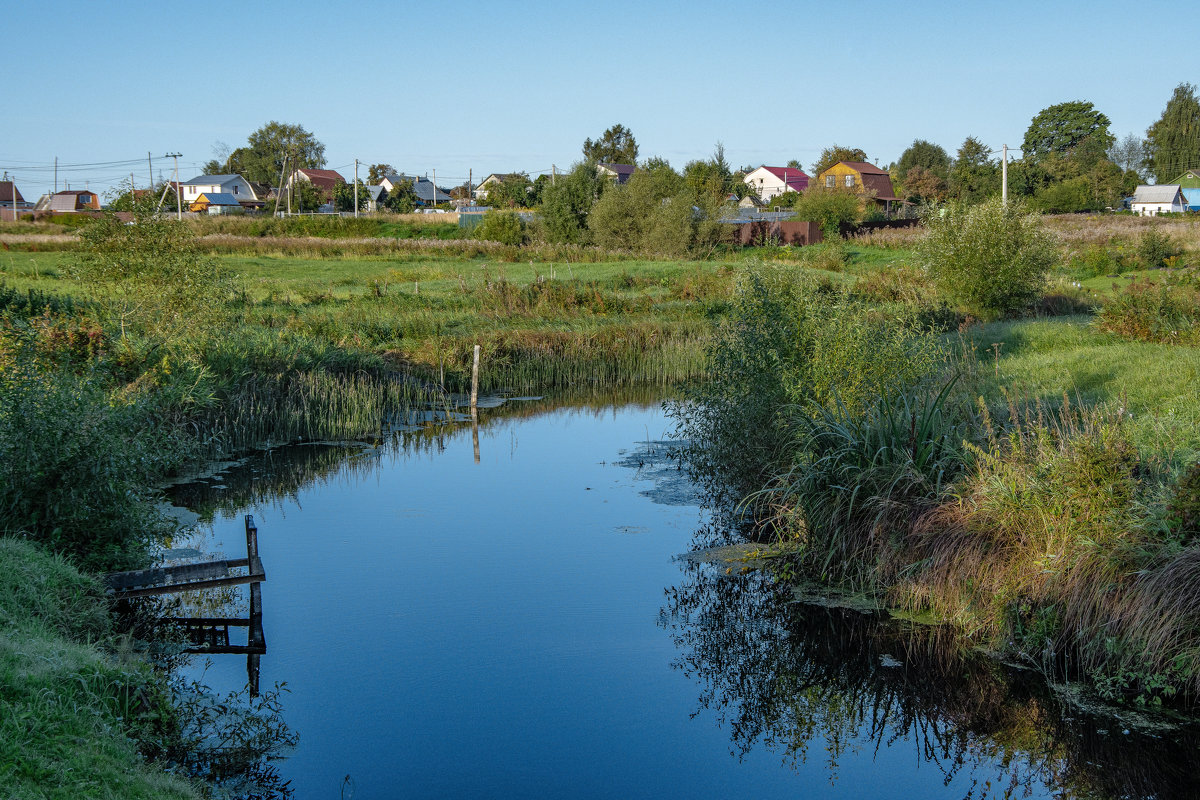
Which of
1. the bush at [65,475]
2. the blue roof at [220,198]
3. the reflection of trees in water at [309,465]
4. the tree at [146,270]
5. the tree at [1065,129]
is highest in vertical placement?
the tree at [1065,129]

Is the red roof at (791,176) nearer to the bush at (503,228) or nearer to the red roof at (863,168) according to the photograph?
the red roof at (863,168)

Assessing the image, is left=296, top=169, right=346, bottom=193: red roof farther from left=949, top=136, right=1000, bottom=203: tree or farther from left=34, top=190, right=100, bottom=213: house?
left=949, top=136, right=1000, bottom=203: tree

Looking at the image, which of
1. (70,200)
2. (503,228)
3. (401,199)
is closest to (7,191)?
(70,200)

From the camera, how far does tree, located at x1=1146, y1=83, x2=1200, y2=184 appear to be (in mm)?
95312

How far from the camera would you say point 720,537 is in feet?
35.5

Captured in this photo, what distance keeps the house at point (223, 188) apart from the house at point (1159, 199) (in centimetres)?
7658

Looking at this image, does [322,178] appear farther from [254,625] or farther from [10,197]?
[254,625]

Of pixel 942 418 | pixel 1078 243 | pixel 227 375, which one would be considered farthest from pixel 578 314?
pixel 1078 243

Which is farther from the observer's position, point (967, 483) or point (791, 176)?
point (791, 176)

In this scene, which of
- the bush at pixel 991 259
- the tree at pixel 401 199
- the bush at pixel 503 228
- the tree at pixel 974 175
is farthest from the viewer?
the tree at pixel 401 199

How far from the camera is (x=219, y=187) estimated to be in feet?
288

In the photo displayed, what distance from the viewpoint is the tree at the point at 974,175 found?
6179 cm

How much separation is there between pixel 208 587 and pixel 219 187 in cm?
8917

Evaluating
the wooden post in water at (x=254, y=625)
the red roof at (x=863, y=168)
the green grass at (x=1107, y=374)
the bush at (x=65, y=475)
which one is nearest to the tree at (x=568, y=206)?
the green grass at (x=1107, y=374)
